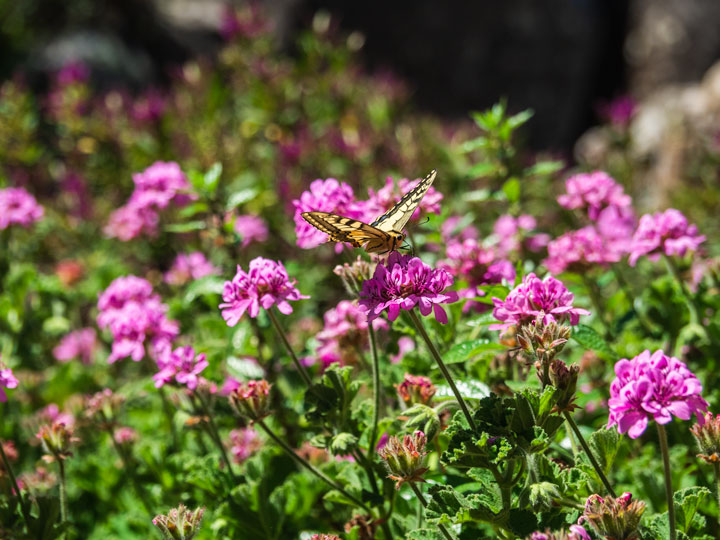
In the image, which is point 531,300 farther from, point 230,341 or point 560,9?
point 560,9

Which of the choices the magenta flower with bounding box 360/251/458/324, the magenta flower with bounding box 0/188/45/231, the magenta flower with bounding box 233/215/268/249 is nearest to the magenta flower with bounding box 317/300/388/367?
the magenta flower with bounding box 360/251/458/324

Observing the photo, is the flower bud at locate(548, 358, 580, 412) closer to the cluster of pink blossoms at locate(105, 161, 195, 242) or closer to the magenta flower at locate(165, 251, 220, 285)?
the cluster of pink blossoms at locate(105, 161, 195, 242)

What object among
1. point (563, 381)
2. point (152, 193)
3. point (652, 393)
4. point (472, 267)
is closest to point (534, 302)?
point (563, 381)

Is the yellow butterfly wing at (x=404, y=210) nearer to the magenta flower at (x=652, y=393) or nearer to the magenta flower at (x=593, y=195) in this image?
the magenta flower at (x=652, y=393)

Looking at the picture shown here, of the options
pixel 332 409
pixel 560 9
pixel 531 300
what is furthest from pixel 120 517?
pixel 560 9

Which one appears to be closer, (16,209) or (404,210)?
(404,210)

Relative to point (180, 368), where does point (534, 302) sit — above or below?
below

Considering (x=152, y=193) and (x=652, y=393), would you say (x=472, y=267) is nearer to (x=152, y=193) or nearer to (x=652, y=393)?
(x=652, y=393)
